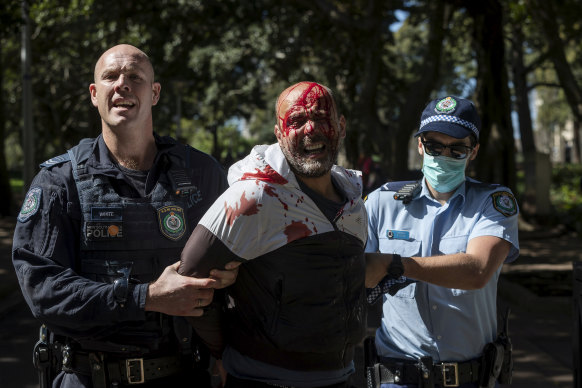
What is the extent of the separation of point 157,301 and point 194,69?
987 inches

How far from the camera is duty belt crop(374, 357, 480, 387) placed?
2.81 metres

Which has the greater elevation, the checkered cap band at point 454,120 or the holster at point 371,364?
the checkered cap band at point 454,120

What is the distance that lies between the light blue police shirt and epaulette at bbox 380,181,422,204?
31 millimetres

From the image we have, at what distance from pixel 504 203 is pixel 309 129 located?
108 cm

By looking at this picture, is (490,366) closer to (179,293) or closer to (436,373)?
(436,373)

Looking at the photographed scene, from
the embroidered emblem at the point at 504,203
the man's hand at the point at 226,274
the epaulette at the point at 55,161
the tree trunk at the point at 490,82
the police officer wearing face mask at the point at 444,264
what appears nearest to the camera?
the man's hand at the point at 226,274

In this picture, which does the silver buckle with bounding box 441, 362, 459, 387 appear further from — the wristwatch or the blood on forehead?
the blood on forehead

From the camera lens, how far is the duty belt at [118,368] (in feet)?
8.43

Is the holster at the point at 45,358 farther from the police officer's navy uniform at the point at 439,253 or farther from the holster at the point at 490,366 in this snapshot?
the holster at the point at 490,366

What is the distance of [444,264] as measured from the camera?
8.79 ft

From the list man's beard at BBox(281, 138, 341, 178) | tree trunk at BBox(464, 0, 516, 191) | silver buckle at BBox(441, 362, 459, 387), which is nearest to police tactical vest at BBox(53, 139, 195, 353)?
man's beard at BBox(281, 138, 341, 178)

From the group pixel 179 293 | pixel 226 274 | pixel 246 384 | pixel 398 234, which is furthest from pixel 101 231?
pixel 398 234

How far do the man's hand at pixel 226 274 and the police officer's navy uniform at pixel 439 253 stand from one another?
94 cm

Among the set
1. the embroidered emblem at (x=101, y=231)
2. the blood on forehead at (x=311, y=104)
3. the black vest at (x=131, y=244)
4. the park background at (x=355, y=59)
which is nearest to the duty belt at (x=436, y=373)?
the black vest at (x=131, y=244)
